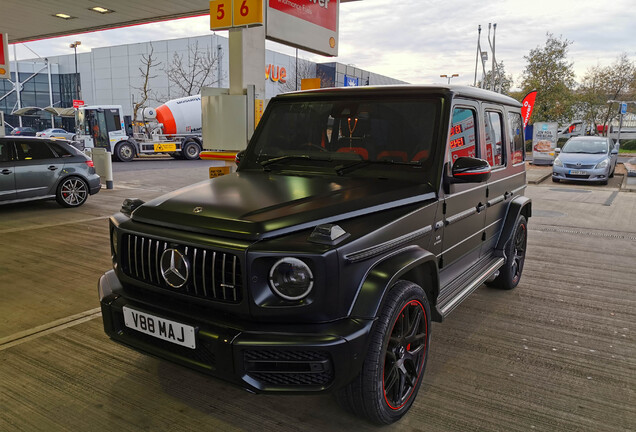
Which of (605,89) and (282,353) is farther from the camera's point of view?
(605,89)

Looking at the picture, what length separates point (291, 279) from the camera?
2.20 m

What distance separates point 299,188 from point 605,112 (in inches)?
1728

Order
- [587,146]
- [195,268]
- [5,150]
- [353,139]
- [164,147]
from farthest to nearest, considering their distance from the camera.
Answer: [164,147] → [587,146] → [5,150] → [353,139] → [195,268]

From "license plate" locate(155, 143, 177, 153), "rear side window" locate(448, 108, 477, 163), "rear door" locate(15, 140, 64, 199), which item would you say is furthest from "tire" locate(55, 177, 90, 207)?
"license plate" locate(155, 143, 177, 153)

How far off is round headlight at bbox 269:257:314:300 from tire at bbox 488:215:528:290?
3069mm

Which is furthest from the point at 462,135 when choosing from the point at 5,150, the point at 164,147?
the point at 164,147

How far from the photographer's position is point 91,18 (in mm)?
13836

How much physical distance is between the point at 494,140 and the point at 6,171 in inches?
341

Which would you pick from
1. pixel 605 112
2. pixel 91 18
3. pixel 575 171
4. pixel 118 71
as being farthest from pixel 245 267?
pixel 118 71

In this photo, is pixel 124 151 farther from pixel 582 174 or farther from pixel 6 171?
pixel 582 174

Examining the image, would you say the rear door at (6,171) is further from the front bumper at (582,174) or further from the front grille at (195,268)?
the front bumper at (582,174)

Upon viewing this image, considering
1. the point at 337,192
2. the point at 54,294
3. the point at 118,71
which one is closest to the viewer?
the point at 337,192

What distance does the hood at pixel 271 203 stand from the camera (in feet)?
7.68

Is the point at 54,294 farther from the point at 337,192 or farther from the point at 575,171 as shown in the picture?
the point at 575,171
